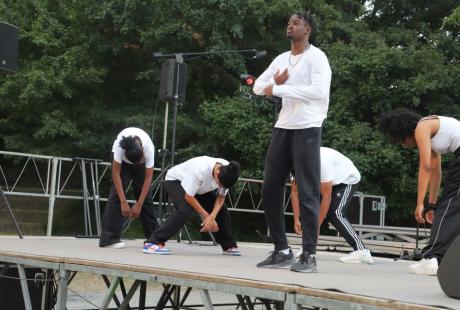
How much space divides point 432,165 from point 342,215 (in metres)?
1.06

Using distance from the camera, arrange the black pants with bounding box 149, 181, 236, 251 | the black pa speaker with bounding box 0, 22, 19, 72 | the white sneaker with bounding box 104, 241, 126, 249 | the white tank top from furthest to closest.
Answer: the black pa speaker with bounding box 0, 22, 19, 72, the white sneaker with bounding box 104, 241, 126, 249, the black pants with bounding box 149, 181, 236, 251, the white tank top

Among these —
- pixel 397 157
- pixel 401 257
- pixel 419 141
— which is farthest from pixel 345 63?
pixel 419 141

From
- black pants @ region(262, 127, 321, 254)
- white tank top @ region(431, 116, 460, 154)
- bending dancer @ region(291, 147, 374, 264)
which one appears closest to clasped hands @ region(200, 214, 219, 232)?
bending dancer @ region(291, 147, 374, 264)

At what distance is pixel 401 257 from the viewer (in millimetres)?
5523

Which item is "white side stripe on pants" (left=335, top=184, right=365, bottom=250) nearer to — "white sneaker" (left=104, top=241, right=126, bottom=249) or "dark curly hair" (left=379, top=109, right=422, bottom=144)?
"dark curly hair" (left=379, top=109, right=422, bottom=144)

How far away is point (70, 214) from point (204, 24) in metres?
5.23

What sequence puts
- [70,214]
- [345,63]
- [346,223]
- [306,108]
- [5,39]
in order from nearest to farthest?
[306,108], [346,223], [5,39], [345,63], [70,214]

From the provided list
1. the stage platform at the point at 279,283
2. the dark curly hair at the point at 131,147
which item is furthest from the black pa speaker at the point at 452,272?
the dark curly hair at the point at 131,147

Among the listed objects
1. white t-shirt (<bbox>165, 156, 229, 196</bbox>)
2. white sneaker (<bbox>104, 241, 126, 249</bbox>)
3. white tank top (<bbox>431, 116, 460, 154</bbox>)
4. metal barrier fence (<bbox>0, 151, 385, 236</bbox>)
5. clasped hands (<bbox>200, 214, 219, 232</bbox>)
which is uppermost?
white tank top (<bbox>431, 116, 460, 154</bbox>)

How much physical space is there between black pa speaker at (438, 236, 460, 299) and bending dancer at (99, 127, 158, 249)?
8.85 feet

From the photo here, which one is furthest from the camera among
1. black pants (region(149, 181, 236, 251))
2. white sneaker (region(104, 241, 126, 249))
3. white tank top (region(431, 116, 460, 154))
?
white sneaker (region(104, 241, 126, 249))

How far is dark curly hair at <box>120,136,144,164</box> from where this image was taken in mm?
4574

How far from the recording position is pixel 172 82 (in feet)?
19.9

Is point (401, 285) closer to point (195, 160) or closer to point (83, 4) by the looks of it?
point (195, 160)
